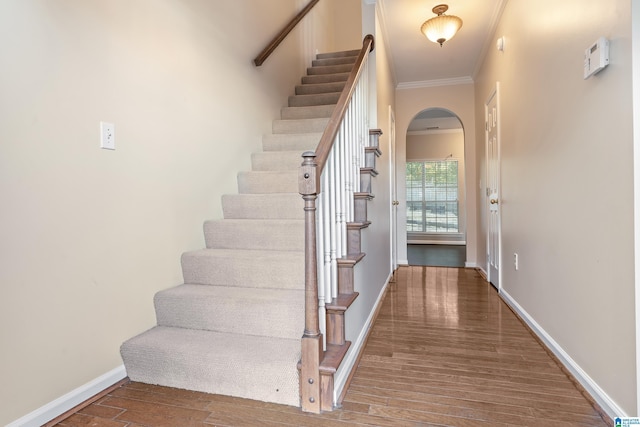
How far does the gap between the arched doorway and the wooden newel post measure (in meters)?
7.04

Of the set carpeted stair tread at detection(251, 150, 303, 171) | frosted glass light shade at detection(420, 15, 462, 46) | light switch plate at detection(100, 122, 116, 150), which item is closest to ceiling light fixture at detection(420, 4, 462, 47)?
frosted glass light shade at detection(420, 15, 462, 46)

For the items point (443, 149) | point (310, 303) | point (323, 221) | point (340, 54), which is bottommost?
point (310, 303)

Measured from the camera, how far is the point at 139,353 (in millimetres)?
1799

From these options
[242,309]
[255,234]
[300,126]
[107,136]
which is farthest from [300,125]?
[242,309]

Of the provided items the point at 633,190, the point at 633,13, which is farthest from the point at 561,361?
the point at 633,13

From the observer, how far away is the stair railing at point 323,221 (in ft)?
4.99

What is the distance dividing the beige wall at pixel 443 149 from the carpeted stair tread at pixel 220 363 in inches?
297

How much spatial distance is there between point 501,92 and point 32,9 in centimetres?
353

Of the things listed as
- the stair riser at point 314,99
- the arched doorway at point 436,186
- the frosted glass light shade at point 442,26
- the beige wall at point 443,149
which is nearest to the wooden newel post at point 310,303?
the stair riser at point 314,99

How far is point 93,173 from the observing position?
5.61ft

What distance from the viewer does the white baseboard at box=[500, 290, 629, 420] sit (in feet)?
4.95

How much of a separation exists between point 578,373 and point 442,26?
293 cm

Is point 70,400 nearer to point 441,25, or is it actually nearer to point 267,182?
point 267,182

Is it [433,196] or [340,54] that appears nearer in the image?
[340,54]
